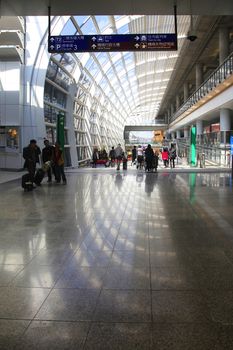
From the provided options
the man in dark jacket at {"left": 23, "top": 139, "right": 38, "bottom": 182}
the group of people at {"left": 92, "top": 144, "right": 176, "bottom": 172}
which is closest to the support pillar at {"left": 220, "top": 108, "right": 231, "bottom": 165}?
the group of people at {"left": 92, "top": 144, "right": 176, "bottom": 172}

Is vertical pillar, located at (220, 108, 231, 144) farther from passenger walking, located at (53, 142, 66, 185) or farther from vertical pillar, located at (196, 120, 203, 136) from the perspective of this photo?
passenger walking, located at (53, 142, 66, 185)

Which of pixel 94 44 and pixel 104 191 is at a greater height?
pixel 94 44

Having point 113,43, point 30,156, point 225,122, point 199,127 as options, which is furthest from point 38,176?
point 199,127

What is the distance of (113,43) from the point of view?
11.9 meters

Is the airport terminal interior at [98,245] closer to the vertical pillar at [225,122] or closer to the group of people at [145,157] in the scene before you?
the group of people at [145,157]

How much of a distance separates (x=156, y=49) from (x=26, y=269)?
9.04 metres

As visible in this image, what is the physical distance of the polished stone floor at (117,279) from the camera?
2908 mm

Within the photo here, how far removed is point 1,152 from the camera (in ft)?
66.6

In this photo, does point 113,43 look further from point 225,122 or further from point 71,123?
point 225,122

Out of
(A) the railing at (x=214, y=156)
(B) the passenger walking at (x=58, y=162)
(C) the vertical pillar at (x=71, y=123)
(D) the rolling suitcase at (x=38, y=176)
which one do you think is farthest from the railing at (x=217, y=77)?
(D) the rolling suitcase at (x=38, y=176)

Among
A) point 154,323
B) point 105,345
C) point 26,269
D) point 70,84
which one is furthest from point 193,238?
point 70,84

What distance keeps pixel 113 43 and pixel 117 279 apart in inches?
362

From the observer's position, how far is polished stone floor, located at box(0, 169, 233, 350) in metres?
2.91

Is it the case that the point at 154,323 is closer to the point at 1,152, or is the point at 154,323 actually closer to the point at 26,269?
the point at 26,269
